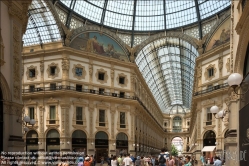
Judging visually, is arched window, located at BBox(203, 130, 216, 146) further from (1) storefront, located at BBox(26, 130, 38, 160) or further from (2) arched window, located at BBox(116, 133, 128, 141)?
(1) storefront, located at BBox(26, 130, 38, 160)

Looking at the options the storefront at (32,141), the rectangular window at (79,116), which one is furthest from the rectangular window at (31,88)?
the rectangular window at (79,116)

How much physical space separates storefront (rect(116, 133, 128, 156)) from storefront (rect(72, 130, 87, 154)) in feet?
17.5

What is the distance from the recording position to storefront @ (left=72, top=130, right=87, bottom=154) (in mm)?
42156

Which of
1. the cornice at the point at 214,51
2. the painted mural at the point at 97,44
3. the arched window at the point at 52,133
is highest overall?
the painted mural at the point at 97,44

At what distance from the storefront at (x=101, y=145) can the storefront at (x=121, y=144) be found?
180cm

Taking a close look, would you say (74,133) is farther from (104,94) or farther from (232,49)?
(232,49)

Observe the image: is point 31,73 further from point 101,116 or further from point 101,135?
point 101,135

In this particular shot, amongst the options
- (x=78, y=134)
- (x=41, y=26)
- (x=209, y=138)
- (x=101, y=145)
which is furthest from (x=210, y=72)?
(x=41, y=26)

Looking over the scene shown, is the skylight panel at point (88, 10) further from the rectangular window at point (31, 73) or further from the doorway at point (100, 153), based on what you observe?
the doorway at point (100, 153)

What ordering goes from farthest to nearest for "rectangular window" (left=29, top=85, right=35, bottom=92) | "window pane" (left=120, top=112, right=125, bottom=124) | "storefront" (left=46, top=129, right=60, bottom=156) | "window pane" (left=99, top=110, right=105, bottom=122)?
1. "window pane" (left=120, top=112, right=125, bottom=124)
2. "window pane" (left=99, top=110, right=105, bottom=122)
3. "rectangular window" (left=29, top=85, right=35, bottom=92)
4. "storefront" (left=46, top=129, right=60, bottom=156)

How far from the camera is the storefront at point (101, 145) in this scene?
44409 millimetres

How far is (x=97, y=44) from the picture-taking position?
47344 mm

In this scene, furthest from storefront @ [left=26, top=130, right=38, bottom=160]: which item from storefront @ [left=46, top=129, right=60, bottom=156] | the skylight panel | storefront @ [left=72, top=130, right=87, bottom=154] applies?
the skylight panel

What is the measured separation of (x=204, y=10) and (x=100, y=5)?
15467 mm
